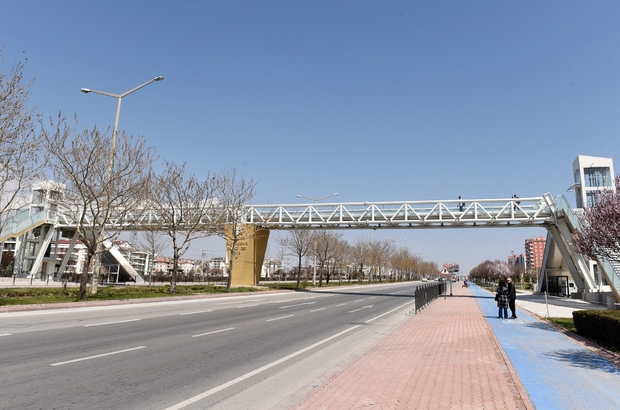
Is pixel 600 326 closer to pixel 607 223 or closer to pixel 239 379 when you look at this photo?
pixel 607 223

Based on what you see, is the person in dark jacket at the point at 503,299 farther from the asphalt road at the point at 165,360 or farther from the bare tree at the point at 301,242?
the bare tree at the point at 301,242

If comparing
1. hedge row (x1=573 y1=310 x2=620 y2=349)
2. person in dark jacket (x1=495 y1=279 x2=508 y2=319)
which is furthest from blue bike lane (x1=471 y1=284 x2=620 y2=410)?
person in dark jacket (x1=495 y1=279 x2=508 y2=319)

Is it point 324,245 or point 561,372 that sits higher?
point 324,245

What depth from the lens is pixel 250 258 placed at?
46.6 metres

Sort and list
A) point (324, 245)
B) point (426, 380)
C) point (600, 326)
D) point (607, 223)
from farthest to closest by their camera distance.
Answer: point (324, 245) → point (607, 223) → point (600, 326) → point (426, 380)

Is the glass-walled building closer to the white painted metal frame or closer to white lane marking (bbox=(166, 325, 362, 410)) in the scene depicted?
the white painted metal frame

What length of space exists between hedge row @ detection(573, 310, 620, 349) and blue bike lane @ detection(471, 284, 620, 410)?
589mm

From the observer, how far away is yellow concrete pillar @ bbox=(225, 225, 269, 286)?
4472cm

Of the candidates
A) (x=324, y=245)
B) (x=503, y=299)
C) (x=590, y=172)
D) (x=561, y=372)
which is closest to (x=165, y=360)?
(x=561, y=372)

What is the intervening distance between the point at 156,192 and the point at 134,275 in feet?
88.9

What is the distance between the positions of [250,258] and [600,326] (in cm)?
3809

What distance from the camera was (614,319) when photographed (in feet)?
34.7

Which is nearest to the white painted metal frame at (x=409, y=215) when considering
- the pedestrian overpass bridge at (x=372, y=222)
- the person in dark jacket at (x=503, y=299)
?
the pedestrian overpass bridge at (x=372, y=222)

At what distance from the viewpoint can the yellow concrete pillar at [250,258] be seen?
44719 millimetres
